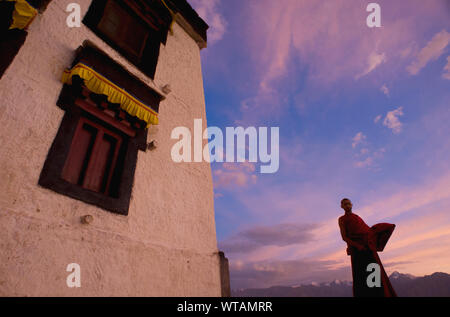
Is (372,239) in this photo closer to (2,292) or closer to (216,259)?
(216,259)

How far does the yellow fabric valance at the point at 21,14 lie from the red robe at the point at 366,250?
697cm

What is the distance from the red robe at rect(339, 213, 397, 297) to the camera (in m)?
4.51

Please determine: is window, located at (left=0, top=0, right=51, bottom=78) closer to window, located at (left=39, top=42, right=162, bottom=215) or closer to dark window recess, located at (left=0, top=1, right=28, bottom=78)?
dark window recess, located at (left=0, top=1, right=28, bottom=78)

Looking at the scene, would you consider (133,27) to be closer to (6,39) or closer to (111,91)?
(111,91)

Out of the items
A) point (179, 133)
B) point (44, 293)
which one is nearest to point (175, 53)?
point (179, 133)

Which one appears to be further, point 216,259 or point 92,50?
point 216,259

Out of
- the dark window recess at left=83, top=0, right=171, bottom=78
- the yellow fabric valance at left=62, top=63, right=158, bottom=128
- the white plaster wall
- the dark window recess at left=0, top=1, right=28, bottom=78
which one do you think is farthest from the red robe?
the dark window recess at left=0, top=1, right=28, bottom=78

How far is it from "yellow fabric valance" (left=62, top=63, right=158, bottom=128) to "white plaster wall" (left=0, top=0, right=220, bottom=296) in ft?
1.36

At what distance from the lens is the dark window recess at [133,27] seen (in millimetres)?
5762

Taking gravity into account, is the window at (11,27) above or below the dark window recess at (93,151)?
above

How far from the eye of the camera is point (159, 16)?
761cm

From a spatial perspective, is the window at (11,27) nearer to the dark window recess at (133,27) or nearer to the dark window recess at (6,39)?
the dark window recess at (6,39)

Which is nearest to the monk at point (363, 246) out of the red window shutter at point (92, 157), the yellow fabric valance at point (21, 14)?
the red window shutter at point (92, 157)

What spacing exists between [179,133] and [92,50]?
8.57ft
